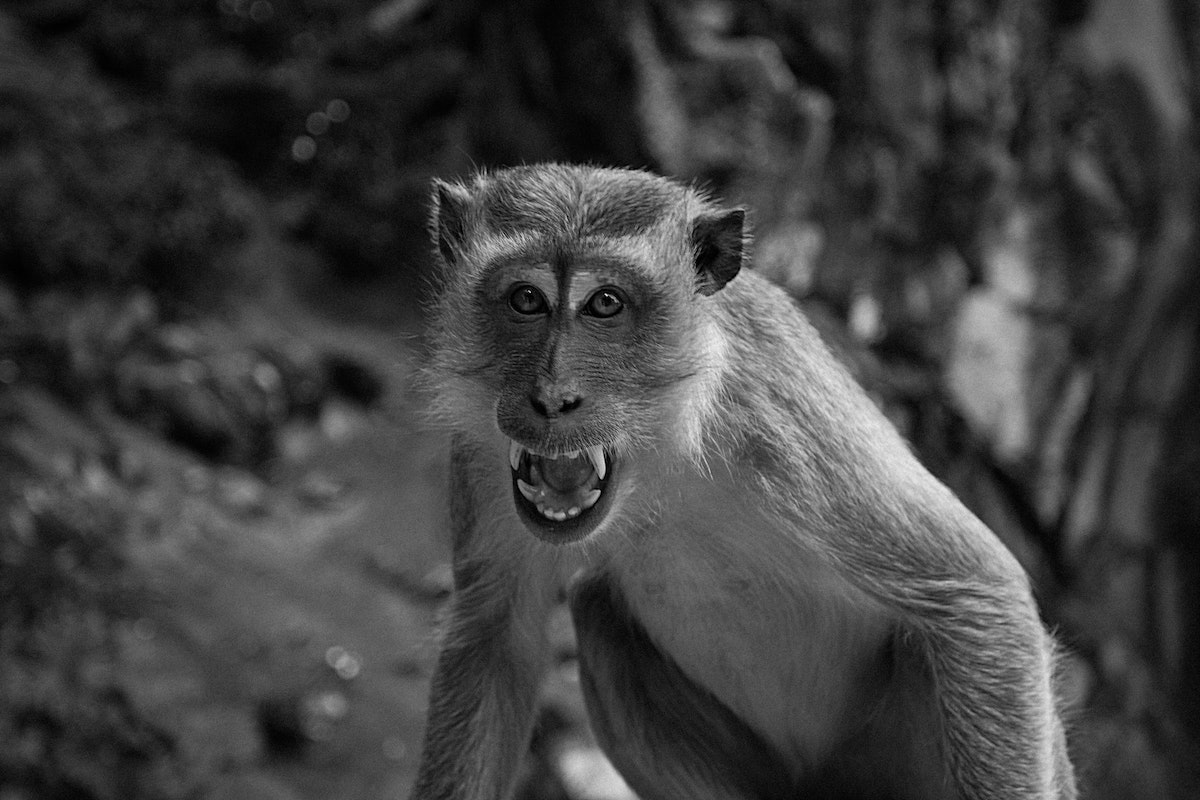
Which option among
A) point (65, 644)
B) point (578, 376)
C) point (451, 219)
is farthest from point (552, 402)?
point (65, 644)

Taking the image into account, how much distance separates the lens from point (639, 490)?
14.6 ft

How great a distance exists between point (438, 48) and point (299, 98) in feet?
5.05

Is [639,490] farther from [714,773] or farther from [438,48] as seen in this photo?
[438,48]

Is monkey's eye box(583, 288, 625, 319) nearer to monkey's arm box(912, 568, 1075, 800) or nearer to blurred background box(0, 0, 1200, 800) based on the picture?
monkey's arm box(912, 568, 1075, 800)

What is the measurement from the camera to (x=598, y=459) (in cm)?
418

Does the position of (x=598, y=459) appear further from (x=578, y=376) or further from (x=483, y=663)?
(x=483, y=663)

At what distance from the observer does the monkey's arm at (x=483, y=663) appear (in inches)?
183

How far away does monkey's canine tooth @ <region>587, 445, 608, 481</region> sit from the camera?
13.6ft

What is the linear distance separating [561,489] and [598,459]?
138 millimetres

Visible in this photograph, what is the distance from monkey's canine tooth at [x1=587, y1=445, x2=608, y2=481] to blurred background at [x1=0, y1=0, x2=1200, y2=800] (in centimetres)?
651

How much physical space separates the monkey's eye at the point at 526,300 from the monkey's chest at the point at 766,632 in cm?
91

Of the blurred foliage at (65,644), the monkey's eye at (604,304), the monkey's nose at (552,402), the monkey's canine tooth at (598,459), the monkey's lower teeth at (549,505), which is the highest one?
the monkey's eye at (604,304)

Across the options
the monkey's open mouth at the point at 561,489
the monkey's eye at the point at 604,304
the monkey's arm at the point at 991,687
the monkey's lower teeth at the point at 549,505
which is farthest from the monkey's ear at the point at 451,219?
the monkey's arm at the point at 991,687

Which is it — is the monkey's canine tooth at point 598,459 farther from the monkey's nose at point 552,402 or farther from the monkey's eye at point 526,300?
the monkey's eye at point 526,300
